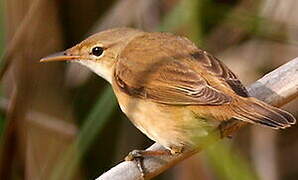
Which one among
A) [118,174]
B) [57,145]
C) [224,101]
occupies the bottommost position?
[57,145]

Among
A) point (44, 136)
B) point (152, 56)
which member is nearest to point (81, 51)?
point (152, 56)

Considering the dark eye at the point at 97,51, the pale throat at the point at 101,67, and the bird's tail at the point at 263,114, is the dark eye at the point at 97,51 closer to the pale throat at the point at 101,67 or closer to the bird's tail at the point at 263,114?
the pale throat at the point at 101,67

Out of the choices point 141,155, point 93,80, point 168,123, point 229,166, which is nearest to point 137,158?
point 141,155

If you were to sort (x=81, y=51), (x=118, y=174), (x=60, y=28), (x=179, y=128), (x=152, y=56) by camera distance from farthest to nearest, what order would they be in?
1. (x=60, y=28)
2. (x=81, y=51)
3. (x=152, y=56)
4. (x=179, y=128)
5. (x=118, y=174)

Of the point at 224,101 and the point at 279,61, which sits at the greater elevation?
the point at 224,101

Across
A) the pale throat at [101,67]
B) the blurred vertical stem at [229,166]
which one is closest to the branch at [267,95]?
the blurred vertical stem at [229,166]

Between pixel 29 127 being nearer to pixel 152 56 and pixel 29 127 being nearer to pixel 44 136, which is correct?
pixel 44 136
